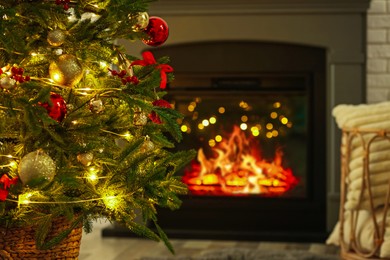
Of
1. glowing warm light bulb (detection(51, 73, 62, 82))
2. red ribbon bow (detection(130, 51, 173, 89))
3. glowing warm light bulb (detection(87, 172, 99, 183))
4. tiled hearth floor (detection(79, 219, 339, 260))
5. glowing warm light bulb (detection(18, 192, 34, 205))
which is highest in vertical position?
red ribbon bow (detection(130, 51, 173, 89))

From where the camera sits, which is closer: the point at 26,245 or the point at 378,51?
the point at 26,245

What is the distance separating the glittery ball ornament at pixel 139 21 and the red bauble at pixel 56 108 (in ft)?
1.04

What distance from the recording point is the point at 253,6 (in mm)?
4188

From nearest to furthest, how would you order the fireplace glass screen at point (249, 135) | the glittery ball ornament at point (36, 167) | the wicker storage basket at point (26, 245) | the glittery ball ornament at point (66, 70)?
the glittery ball ornament at point (36, 167)
the glittery ball ornament at point (66, 70)
the wicker storage basket at point (26, 245)
the fireplace glass screen at point (249, 135)

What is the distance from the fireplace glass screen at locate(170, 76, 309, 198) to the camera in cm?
423

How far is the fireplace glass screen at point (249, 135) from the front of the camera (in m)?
4.23

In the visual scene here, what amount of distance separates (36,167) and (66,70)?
0.85ft

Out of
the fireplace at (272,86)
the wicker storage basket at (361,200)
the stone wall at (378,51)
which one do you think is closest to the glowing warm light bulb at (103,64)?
the wicker storage basket at (361,200)

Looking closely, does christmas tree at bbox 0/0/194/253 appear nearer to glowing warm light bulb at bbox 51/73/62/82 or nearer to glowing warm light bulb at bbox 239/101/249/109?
glowing warm light bulb at bbox 51/73/62/82

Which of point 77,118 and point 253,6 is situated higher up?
point 253,6

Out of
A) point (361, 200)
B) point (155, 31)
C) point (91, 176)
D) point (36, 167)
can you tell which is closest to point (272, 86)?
point (361, 200)

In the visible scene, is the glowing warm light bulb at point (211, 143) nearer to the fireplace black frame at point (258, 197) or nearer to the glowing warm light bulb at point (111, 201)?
the fireplace black frame at point (258, 197)

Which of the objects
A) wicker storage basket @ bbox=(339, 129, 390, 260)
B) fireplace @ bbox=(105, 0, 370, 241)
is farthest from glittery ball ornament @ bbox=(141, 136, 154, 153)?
fireplace @ bbox=(105, 0, 370, 241)

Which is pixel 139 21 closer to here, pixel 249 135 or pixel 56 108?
pixel 56 108
